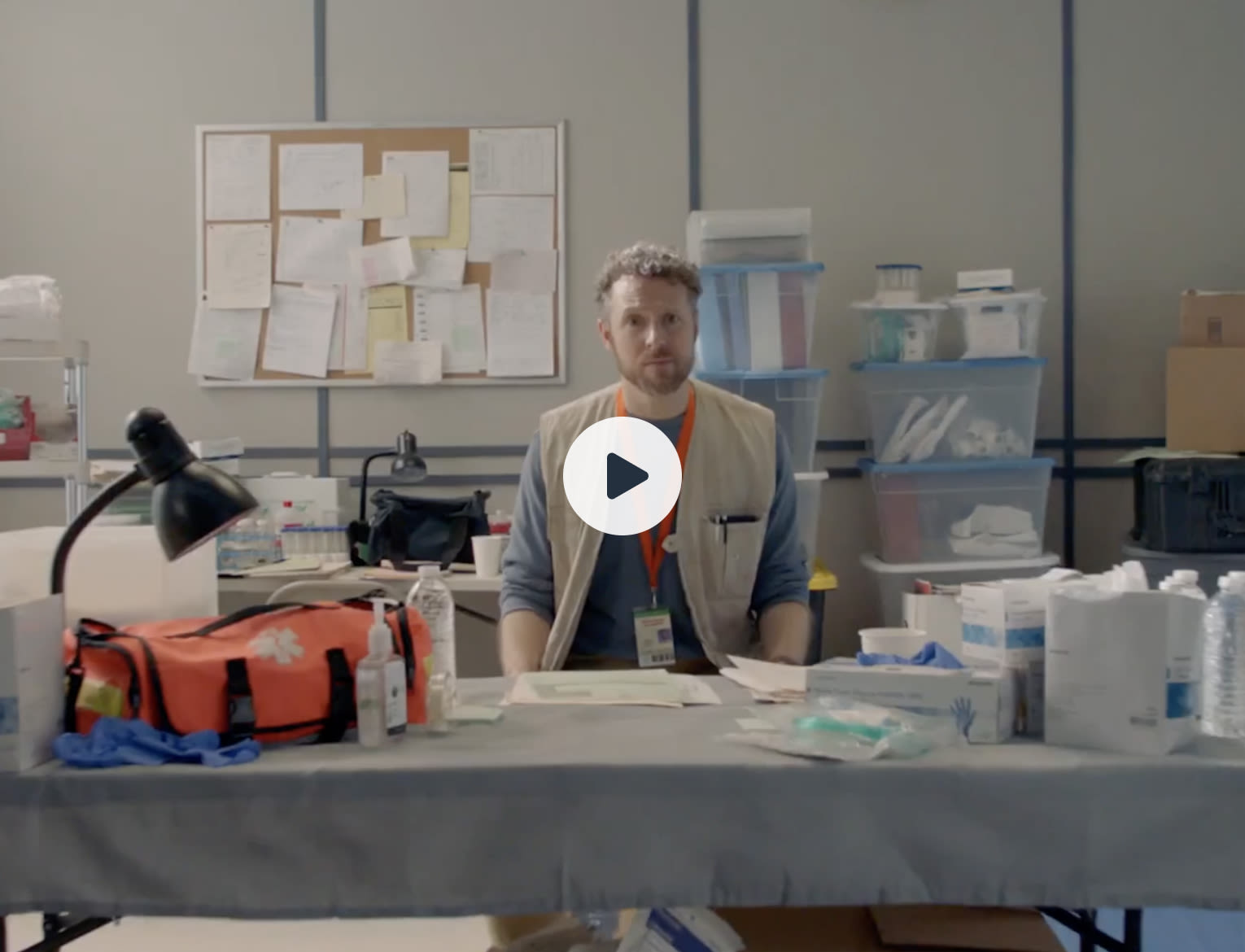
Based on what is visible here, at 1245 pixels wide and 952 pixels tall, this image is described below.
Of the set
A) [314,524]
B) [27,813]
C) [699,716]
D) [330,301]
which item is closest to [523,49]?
[330,301]

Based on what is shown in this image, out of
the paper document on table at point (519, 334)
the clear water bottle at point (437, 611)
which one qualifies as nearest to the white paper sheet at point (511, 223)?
the paper document on table at point (519, 334)

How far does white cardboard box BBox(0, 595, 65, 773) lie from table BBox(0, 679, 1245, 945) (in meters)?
0.04

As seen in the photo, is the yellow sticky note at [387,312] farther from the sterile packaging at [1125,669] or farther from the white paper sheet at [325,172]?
the sterile packaging at [1125,669]

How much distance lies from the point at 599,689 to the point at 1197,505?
2.37 meters

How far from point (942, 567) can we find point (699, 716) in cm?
207

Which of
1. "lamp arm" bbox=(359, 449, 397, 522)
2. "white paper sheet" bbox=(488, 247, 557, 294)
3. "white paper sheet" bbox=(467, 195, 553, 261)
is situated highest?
"white paper sheet" bbox=(467, 195, 553, 261)

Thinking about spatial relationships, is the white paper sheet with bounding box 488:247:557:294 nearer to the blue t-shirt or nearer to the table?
the blue t-shirt

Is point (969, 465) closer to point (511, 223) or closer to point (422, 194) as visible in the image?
point (511, 223)

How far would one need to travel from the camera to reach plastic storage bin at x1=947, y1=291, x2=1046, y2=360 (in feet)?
11.2

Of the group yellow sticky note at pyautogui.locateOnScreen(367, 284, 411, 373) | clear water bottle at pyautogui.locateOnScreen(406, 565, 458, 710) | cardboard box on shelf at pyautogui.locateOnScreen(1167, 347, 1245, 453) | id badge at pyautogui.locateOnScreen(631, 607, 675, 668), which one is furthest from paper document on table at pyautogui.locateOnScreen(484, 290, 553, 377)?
clear water bottle at pyautogui.locateOnScreen(406, 565, 458, 710)

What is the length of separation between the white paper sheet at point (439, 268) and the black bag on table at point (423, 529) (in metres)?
0.81

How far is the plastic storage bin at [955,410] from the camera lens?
344 cm

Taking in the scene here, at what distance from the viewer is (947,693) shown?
1.39 meters

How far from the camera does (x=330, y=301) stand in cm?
380
